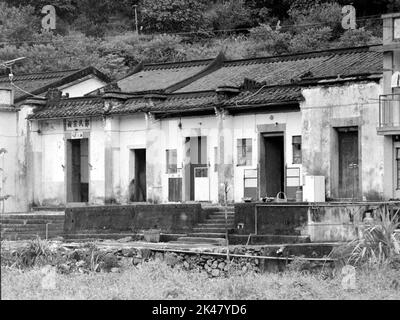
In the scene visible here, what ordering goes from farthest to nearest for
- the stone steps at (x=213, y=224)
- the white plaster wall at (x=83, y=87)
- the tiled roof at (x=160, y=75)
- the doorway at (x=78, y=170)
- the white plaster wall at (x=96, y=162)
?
the white plaster wall at (x=83, y=87)
the doorway at (x=78, y=170)
the tiled roof at (x=160, y=75)
the white plaster wall at (x=96, y=162)
the stone steps at (x=213, y=224)

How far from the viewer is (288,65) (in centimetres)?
4238

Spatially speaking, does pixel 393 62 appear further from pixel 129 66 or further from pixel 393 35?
pixel 129 66

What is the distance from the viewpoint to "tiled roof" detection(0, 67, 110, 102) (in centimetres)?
4716

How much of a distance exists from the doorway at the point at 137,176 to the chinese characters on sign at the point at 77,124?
2269 mm

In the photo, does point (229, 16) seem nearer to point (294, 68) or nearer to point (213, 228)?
point (294, 68)

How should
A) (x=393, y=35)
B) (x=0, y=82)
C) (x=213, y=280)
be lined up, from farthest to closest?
1. (x=0, y=82)
2. (x=393, y=35)
3. (x=213, y=280)

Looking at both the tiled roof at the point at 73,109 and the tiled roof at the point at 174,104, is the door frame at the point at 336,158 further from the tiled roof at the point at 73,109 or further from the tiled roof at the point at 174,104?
the tiled roof at the point at 73,109

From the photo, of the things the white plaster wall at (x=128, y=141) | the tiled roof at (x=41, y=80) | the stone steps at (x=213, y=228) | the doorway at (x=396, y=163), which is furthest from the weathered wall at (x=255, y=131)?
the tiled roof at (x=41, y=80)

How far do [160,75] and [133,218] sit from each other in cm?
1137

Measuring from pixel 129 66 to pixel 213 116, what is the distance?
23.4 m

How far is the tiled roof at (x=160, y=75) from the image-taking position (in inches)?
1769

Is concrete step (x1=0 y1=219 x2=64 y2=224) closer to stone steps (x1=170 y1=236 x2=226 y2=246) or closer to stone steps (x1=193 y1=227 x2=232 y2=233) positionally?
stone steps (x1=193 y1=227 x2=232 y2=233)

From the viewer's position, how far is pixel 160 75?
1847 inches
